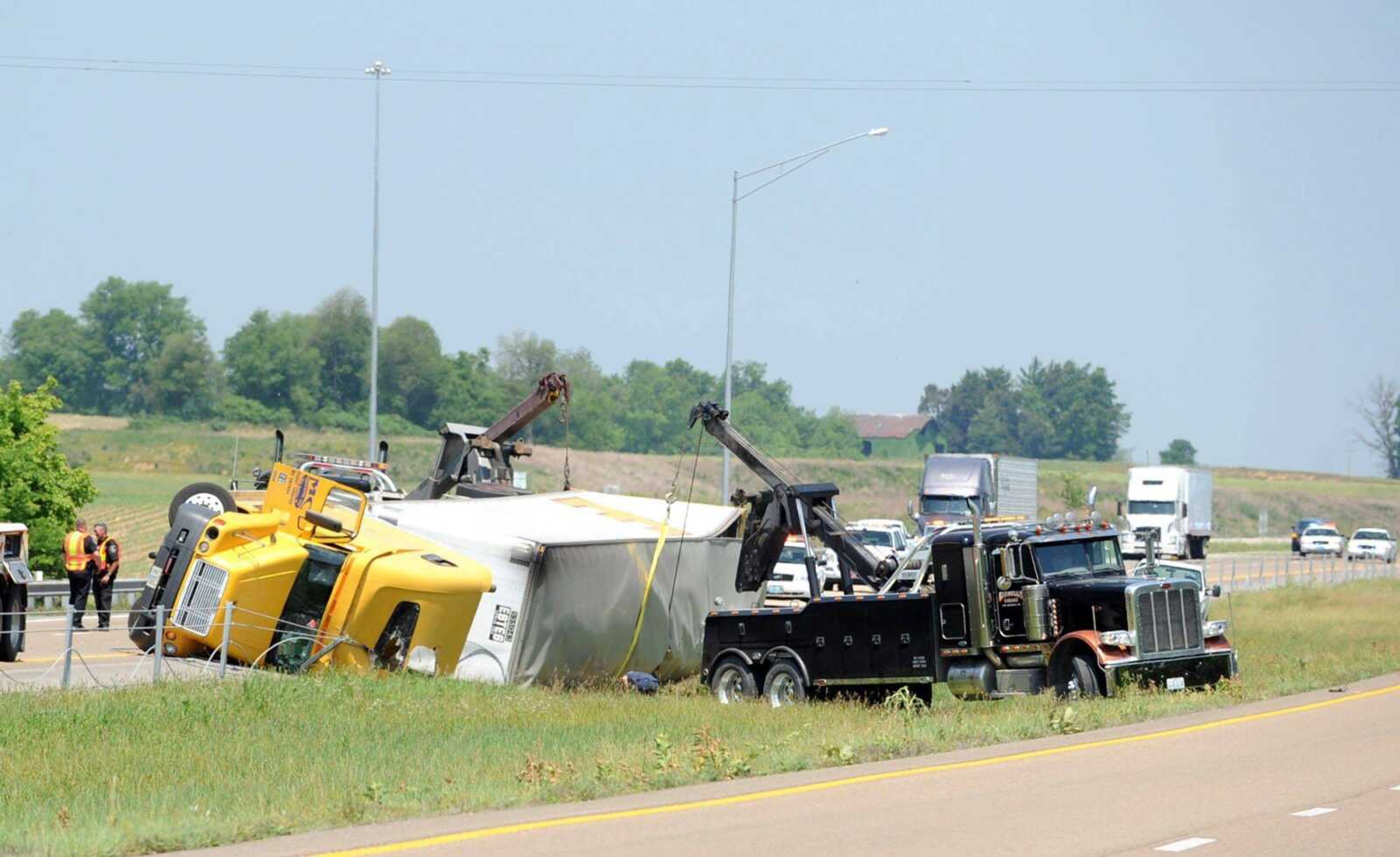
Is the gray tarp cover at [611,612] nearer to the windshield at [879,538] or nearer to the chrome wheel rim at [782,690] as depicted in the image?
the chrome wheel rim at [782,690]

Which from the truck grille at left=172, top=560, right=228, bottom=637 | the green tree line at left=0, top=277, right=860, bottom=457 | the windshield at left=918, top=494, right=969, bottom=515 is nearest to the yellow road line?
the truck grille at left=172, top=560, right=228, bottom=637

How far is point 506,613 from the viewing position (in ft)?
72.2

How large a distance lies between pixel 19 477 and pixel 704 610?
27264mm

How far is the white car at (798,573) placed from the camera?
3644 centimetres

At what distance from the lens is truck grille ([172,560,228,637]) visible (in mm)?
21375

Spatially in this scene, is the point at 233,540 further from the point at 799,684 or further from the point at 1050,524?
the point at 1050,524

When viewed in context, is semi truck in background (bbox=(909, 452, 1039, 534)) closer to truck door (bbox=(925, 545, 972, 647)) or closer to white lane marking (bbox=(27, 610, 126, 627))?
white lane marking (bbox=(27, 610, 126, 627))

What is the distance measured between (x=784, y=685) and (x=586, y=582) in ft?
10.1

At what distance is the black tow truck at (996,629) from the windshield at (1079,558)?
2cm

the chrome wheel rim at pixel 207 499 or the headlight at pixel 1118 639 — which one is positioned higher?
the chrome wheel rim at pixel 207 499

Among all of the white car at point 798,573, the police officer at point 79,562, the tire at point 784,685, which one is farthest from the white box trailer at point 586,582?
the white car at point 798,573

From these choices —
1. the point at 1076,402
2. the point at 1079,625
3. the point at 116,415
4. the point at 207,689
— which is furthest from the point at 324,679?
the point at 1076,402

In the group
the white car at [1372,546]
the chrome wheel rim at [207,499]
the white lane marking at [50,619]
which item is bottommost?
the white lane marking at [50,619]

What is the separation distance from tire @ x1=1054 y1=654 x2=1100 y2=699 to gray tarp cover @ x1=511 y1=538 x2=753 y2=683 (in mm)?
5669
